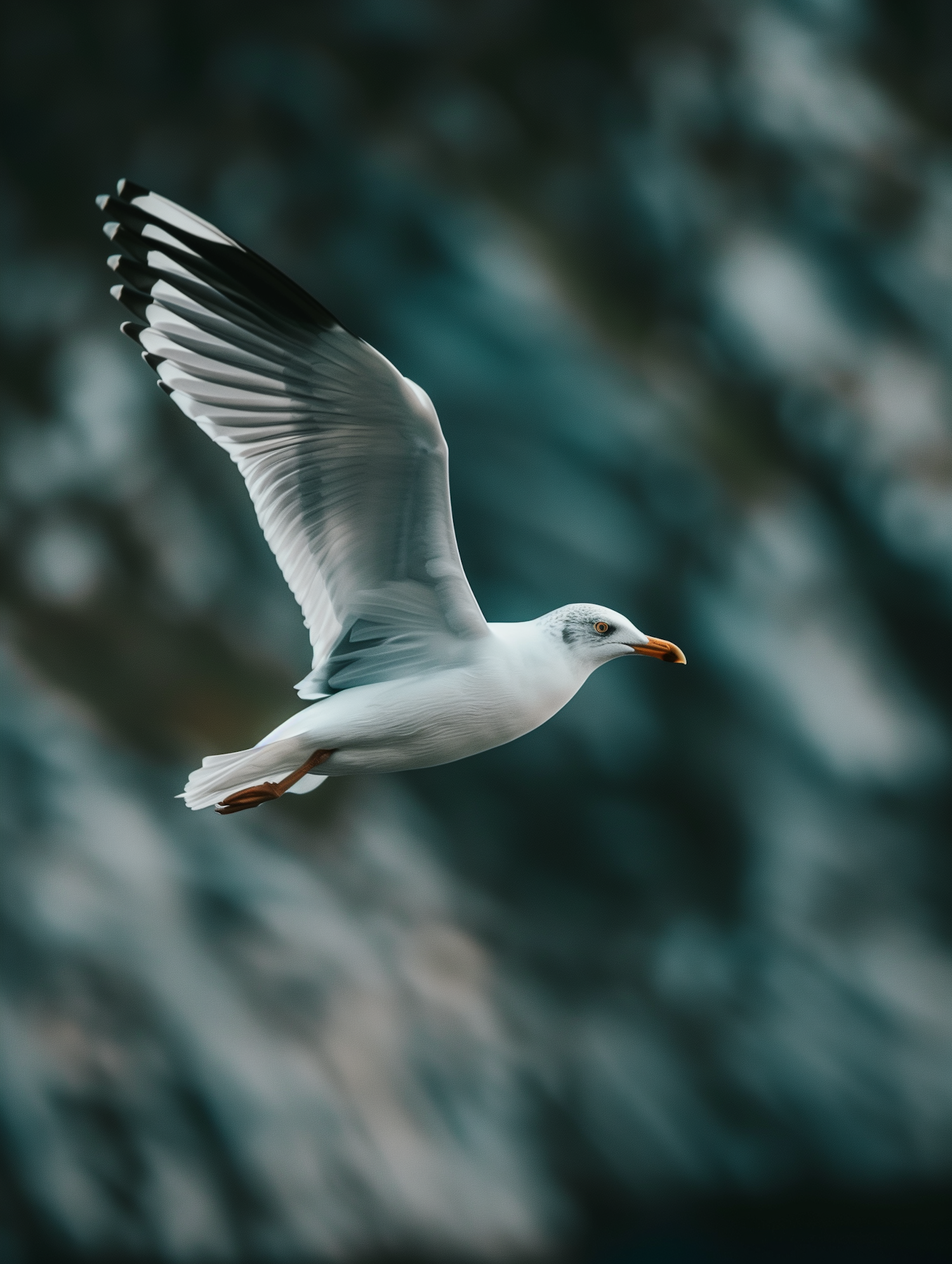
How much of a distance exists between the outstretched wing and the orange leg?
234 mm

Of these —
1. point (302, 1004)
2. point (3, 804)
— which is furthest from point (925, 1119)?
point (3, 804)

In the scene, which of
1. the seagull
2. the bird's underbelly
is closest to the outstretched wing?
the seagull

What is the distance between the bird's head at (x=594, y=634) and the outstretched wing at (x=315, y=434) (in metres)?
0.19

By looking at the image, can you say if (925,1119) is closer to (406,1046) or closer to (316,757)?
(406,1046)

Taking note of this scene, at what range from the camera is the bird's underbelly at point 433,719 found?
9.68ft

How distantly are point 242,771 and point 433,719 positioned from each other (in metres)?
0.44

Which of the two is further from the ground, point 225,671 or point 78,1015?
point 225,671

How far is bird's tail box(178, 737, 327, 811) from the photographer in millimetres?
2953

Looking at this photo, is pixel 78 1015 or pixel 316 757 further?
pixel 78 1015

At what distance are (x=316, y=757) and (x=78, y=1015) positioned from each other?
7.48 m

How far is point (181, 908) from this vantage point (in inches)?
400

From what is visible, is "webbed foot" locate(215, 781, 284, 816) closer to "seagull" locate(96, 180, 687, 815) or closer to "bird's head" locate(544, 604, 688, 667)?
"seagull" locate(96, 180, 687, 815)

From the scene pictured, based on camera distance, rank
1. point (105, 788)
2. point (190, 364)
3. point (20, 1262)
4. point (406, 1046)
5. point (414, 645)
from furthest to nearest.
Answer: point (105, 788) < point (406, 1046) < point (20, 1262) < point (414, 645) < point (190, 364)

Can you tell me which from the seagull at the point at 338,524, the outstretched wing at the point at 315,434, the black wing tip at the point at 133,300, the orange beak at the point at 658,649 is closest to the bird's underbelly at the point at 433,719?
the seagull at the point at 338,524
